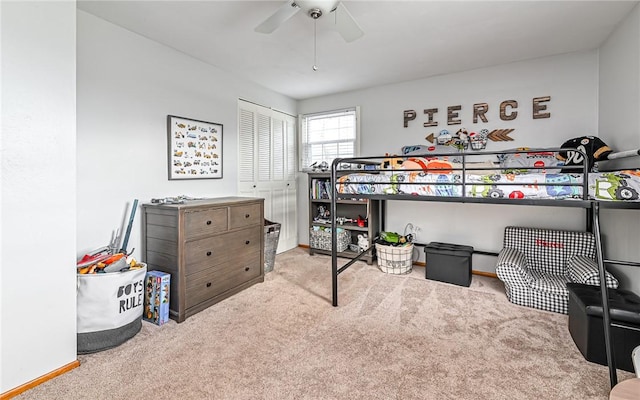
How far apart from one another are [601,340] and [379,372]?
137 centimetres

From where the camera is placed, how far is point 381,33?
262 cm

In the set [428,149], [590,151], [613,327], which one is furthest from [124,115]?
[590,151]

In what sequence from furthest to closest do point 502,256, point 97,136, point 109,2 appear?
point 502,256
point 97,136
point 109,2

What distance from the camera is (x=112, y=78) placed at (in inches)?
98.1

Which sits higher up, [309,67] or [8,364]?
[309,67]

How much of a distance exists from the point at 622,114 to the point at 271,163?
3.66 m

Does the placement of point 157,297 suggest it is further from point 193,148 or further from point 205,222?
point 193,148

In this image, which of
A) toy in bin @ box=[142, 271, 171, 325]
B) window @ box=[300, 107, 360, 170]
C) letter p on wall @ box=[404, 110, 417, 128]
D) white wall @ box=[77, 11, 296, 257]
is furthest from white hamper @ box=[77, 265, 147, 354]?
letter p on wall @ box=[404, 110, 417, 128]

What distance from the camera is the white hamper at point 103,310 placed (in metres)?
1.97

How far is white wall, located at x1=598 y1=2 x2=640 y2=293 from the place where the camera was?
222 cm

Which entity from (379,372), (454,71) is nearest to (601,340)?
(379,372)

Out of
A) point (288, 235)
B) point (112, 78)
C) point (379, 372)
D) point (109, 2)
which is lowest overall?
point (379, 372)

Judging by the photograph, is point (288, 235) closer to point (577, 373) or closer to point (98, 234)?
point (98, 234)

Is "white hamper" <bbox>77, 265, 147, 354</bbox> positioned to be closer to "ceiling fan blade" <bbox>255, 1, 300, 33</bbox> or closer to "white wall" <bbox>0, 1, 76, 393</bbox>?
"white wall" <bbox>0, 1, 76, 393</bbox>
